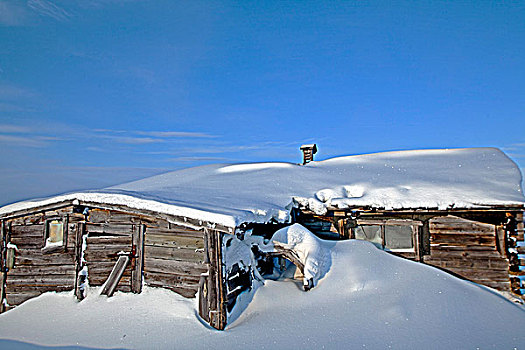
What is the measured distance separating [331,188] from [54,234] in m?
8.21

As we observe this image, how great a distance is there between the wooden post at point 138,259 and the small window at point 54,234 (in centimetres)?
216

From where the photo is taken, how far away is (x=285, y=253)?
8.05 m

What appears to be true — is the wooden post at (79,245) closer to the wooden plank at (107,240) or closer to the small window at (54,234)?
the wooden plank at (107,240)

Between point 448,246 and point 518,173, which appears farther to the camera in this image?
point 518,173

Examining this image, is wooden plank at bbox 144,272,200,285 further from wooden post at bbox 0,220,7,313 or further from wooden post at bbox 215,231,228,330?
wooden post at bbox 0,220,7,313

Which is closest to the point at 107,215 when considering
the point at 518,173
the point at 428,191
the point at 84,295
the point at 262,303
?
the point at 84,295

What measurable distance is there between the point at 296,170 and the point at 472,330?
30.0ft

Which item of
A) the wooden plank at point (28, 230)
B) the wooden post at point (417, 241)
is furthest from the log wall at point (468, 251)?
the wooden plank at point (28, 230)

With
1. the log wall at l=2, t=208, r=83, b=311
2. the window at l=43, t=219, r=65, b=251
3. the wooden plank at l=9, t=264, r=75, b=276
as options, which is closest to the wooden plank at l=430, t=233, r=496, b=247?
the log wall at l=2, t=208, r=83, b=311

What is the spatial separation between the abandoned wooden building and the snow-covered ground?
552 mm

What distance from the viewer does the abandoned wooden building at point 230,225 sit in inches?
290

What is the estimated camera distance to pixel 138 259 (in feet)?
25.9

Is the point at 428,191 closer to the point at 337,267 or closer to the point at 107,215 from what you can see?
the point at 337,267

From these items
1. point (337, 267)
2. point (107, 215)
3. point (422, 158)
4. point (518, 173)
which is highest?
point (422, 158)
